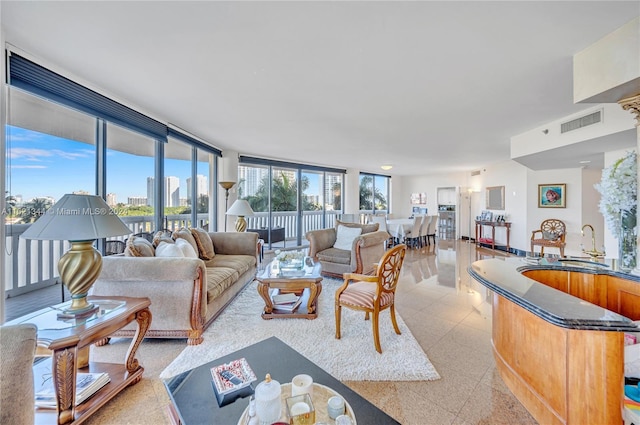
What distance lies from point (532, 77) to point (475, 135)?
2140mm

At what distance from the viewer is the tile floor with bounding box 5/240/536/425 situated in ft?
5.33

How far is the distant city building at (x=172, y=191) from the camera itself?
426 centimetres

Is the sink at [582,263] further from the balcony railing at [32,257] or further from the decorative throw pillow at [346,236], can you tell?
the balcony railing at [32,257]

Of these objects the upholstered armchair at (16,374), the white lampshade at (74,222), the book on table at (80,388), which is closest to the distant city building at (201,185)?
the white lampshade at (74,222)

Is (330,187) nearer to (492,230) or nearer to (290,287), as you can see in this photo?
(492,230)

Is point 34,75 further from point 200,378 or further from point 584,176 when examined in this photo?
point 584,176

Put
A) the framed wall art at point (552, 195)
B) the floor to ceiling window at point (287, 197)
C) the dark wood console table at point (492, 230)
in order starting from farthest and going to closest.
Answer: the dark wood console table at point (492, 230) < the floor to ceiling window at point (287, 197) < the framed wall art at point (552, 195)

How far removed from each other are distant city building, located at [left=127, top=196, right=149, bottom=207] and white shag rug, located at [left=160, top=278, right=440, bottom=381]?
1.99m

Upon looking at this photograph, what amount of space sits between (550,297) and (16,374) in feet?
Answer: 7.91

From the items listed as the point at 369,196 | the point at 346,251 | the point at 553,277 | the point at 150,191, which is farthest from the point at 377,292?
the point at 369,196

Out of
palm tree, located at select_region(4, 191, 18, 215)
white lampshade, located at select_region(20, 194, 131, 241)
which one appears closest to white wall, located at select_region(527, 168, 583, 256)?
white lampshade, located at select_region(20, 194, 131, 241)

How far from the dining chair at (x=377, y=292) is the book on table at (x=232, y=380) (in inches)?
46.3

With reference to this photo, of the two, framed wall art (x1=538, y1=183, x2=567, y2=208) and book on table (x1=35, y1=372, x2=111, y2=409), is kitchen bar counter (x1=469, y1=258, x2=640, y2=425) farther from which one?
framed wall art (x1=538, y1=183, x2=567, y2=208)

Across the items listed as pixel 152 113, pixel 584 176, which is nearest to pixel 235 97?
pixel 152 113
